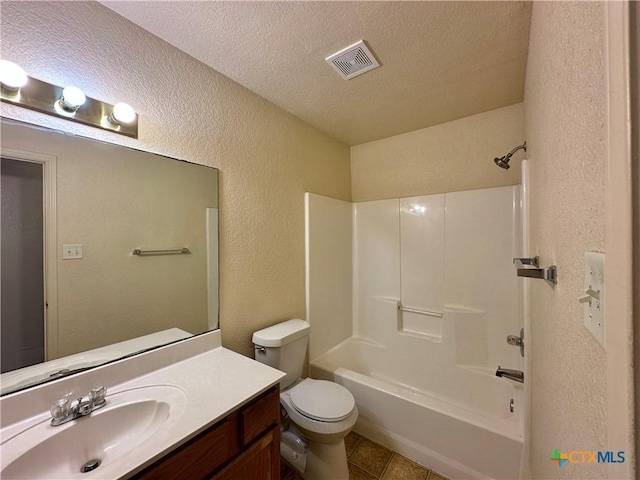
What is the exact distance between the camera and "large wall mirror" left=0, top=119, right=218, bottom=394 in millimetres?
879

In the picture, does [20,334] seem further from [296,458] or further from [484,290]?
[484,290]

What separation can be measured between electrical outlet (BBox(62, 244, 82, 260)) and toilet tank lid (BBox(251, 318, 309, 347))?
96 cm

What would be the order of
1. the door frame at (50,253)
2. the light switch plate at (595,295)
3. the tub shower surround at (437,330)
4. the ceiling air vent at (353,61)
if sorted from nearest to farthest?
the light switch plate at (595,295) → the door frame at (50,253) → the ceiling air vent at (353,61) → the tub shower surround at (437,330)

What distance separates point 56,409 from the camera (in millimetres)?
825

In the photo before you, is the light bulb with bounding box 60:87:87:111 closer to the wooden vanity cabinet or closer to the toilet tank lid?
the wooden vanity cabinet

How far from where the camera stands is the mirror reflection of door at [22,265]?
853 millimetres

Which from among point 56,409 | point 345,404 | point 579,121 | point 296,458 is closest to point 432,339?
point 345,404

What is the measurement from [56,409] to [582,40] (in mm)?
1632

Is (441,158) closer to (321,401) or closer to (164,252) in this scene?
(321,401)

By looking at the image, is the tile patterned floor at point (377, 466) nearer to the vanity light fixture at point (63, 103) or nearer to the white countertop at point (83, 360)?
the white countertop at point (83, 360)

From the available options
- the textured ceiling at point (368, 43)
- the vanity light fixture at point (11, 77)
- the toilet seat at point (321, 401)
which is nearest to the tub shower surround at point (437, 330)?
the toilet seat at point (321, 401)

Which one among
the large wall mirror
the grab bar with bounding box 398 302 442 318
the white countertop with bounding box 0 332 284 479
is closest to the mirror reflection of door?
the large wall mirror

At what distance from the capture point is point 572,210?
517 mm

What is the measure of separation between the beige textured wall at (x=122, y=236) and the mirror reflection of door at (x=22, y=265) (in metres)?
0.05
